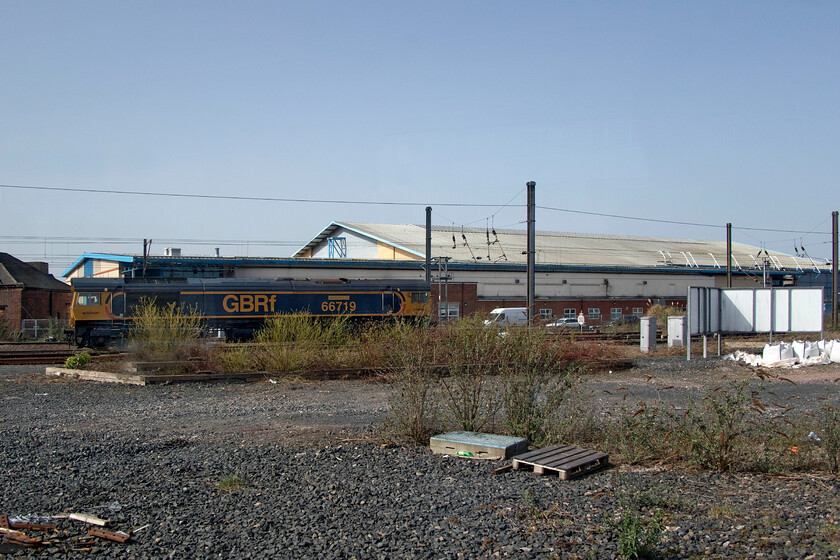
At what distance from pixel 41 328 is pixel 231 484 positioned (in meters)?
34.3

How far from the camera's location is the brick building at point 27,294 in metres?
40.9

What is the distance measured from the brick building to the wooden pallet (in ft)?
117

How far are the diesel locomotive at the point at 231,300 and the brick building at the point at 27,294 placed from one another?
11176 millimetres

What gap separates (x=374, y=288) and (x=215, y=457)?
25.4m

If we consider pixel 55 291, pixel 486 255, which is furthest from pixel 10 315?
pixel 486 255

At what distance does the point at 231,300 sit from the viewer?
1169 inches

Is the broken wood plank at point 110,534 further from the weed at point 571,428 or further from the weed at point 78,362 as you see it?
the weed at point 78,362

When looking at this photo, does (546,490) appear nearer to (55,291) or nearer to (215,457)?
(215,457)

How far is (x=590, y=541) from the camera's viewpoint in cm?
495

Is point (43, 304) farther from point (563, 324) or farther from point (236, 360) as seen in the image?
point (563, 324)

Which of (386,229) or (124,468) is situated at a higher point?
(386,229)

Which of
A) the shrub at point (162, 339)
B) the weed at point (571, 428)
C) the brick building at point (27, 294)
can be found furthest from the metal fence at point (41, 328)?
the weed at point (571, 428)

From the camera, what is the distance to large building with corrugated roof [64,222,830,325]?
4222 centimetres

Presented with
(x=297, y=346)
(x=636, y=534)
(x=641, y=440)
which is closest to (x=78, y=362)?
(x=297, y=346)
